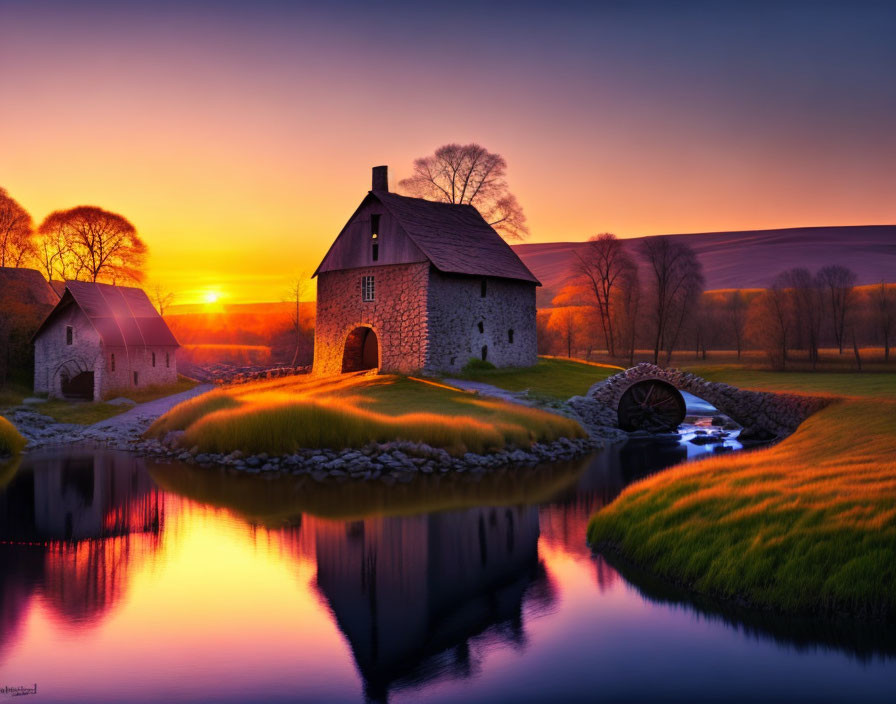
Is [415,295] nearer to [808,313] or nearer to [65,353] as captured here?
[65,353]

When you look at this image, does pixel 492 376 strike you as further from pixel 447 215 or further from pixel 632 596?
pixel 632 596

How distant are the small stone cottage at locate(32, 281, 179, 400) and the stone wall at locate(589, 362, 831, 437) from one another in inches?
1008

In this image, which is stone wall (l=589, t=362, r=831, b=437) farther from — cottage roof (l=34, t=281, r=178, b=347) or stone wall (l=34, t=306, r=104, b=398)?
stone wall (l=34, t=306, r=104, b=398)

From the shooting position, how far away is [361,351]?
142 ft

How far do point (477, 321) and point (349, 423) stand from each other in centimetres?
1699

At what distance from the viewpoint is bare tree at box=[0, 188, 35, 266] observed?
48.8m

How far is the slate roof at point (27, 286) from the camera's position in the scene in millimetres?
44072

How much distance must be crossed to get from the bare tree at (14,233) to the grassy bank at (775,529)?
4779 cm

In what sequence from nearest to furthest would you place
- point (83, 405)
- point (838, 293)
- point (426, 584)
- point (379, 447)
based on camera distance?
point (426, 584) → point (379, 447) → point (83, 405) → point (838, 293)

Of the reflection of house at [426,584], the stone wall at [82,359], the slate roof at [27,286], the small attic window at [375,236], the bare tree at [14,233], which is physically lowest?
the reflection of house at [426,584]

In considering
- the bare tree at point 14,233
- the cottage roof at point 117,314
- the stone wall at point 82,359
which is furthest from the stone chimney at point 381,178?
the bare tree at point 14,233

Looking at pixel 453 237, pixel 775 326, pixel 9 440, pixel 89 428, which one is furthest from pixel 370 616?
pixel 775 326

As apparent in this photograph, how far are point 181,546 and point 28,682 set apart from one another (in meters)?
6.83

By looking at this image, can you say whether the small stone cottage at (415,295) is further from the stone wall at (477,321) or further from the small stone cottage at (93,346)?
the small stone cottage at (93,346)
